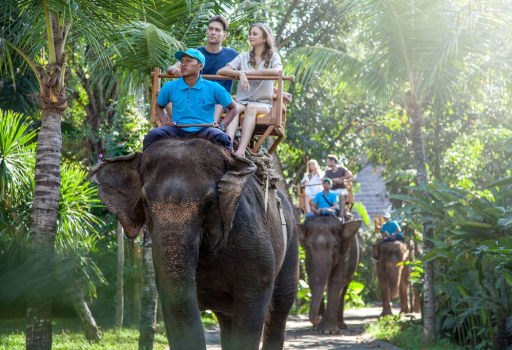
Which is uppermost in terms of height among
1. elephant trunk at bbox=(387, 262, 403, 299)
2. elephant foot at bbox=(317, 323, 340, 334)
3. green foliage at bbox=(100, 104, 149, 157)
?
green foliage at bbox=(100, 104, 149, 157)

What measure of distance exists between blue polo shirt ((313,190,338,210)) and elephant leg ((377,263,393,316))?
3926mm

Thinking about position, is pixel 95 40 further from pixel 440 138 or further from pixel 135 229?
pixel 440 138

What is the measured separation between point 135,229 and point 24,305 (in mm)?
9845

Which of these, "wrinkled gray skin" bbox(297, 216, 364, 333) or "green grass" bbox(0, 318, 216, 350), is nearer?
"green grass" bbox(0, 318, 216, 350)

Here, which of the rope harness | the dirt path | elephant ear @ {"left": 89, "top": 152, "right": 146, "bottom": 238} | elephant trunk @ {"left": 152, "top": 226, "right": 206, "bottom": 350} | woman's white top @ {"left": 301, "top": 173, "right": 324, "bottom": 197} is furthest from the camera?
woman's white top @ {"left": 301, "top": 173, "right": 324, "bottom": 197}

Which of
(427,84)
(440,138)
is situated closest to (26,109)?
(427,84)

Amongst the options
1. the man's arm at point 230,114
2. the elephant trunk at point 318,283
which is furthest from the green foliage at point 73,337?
the man's arm at point 230,114

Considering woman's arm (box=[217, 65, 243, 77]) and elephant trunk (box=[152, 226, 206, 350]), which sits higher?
woman's arm (box=[217, 65, 243, 77])

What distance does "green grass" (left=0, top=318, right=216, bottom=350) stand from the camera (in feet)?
36.1

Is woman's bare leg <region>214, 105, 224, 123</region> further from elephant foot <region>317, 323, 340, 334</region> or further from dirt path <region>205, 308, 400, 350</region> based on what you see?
elephant foot <region>317, 323, 340, 334</region>

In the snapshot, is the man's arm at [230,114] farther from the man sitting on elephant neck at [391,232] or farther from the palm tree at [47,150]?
the man sitting on elephant neck at [391,232]

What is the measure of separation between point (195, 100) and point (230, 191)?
2.98ft

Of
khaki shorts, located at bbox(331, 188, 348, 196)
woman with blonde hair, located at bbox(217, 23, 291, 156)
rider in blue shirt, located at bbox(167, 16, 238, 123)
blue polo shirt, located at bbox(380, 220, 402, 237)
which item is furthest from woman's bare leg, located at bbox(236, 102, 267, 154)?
blue polo shirt, located at bbox(380, 220, 402, 237)

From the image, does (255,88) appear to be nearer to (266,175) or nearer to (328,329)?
(266,175)
